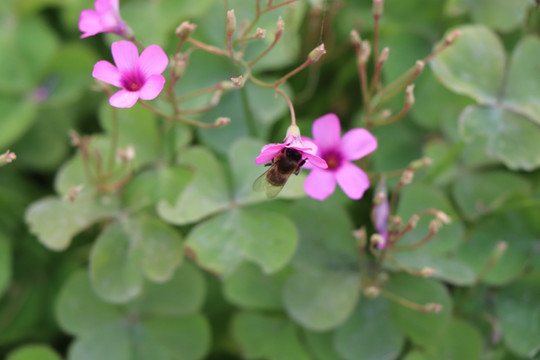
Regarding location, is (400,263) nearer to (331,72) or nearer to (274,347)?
(274,347)

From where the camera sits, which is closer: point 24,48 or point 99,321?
→ point 99,321

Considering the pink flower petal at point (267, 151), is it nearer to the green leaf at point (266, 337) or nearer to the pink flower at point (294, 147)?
the pink flower at point (294, 147)

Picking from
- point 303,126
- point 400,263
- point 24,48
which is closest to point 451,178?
point 400,263

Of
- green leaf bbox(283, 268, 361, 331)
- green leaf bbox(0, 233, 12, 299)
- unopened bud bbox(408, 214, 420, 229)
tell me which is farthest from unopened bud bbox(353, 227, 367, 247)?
green leaf bbox(0, 233, 12, 299)

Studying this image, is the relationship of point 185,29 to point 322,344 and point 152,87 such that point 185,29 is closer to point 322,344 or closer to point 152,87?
point 152,87

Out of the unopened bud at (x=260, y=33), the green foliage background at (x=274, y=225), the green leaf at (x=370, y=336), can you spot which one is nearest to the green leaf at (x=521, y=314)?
the green foliage background at (x=274, y=225)

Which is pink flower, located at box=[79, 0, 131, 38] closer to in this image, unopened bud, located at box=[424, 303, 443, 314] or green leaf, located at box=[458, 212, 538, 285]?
unopened bud, located at box=[424, 303, 443, 314]
